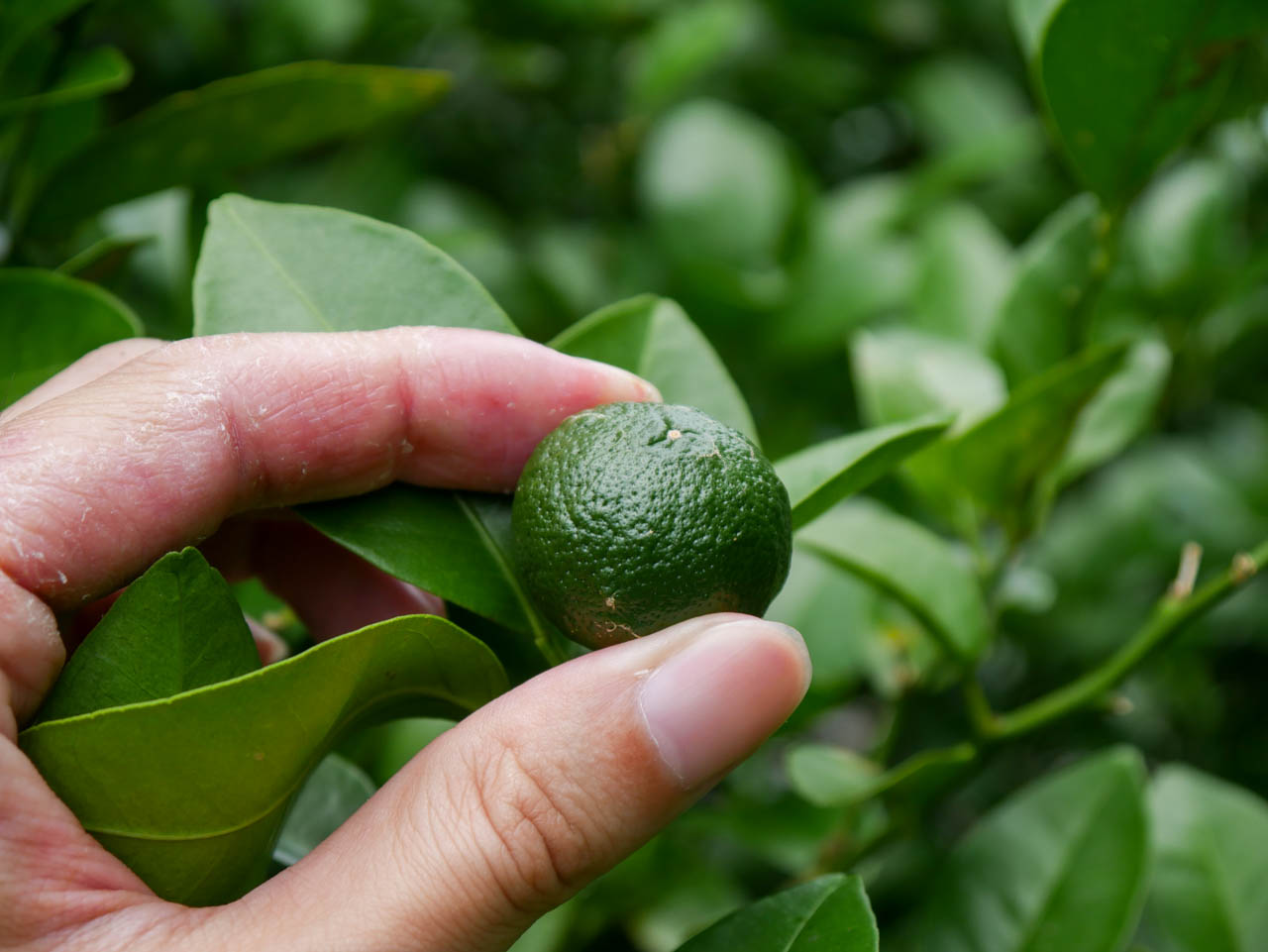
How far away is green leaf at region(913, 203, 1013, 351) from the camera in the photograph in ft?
5.18

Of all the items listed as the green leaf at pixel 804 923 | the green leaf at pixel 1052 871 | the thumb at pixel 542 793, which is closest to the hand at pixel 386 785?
the thumb at pixel 542 793

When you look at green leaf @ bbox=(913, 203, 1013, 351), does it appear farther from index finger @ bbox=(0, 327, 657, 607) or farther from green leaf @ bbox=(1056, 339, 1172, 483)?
index finger @ bbox=(0, 327, 657, 607)

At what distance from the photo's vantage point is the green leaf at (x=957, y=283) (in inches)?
62.1

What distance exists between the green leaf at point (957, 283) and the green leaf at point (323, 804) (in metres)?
0.99

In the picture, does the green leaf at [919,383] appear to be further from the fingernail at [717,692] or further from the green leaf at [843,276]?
the fingernail at [717,692]

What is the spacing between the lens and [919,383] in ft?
4.12

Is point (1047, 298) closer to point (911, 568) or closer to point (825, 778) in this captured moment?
point (911, 568)

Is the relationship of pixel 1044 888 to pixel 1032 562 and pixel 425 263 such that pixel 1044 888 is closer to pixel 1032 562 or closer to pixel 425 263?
pixel 1032 562

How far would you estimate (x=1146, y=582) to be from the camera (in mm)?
1927

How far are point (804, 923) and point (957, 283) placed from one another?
39.7 inches

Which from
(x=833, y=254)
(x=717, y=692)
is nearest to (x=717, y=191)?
(x=833, y=254)

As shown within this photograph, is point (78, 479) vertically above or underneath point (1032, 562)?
above

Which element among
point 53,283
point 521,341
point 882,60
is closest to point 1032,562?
point 882,60

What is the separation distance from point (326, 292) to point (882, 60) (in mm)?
1686
